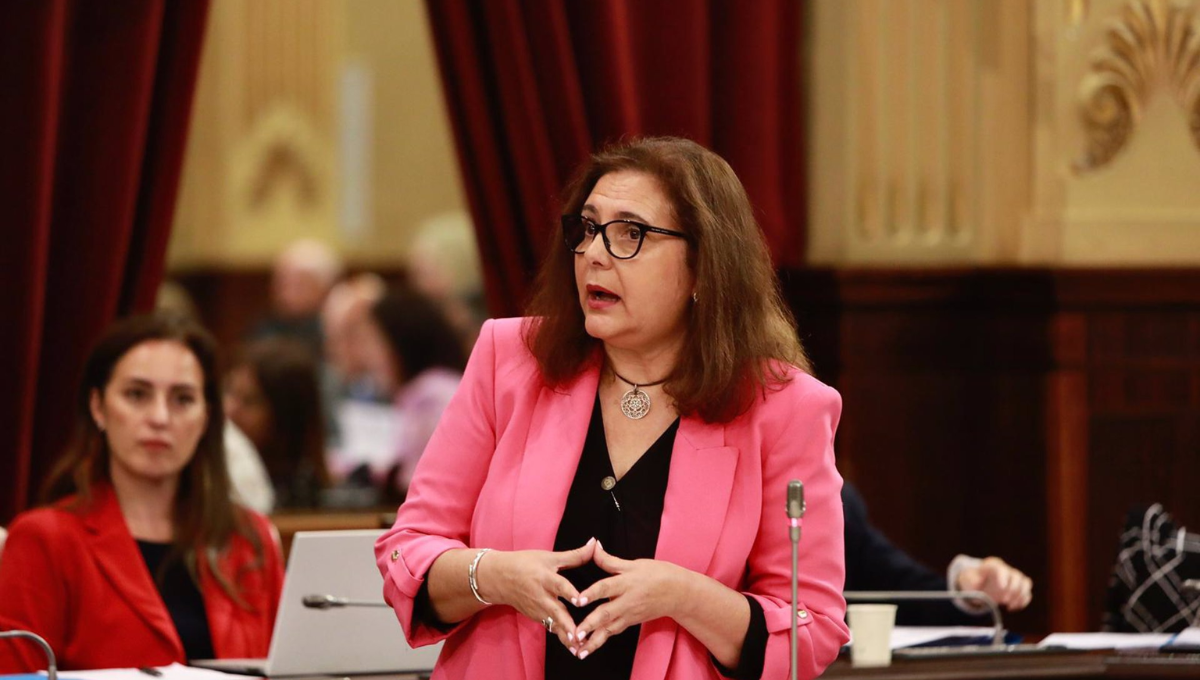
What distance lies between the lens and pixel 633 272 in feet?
7.91

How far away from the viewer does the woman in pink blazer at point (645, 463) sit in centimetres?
235

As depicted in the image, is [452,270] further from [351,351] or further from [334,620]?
[334,620]

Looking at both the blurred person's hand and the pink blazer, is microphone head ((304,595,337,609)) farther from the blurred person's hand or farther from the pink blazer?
the blurred person's hand

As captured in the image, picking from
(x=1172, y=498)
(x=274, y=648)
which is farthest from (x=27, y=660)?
(x=1172, y=498)

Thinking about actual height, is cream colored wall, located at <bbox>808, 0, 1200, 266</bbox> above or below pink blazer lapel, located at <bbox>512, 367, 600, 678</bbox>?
above

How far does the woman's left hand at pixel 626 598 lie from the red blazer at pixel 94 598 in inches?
49.9

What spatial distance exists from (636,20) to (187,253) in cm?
604

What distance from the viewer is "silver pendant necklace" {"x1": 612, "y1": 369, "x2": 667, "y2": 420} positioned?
8.18 feet

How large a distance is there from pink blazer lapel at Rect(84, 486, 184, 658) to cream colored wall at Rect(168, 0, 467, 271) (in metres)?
6.55

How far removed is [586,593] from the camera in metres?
2.24

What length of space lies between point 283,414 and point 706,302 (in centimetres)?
380

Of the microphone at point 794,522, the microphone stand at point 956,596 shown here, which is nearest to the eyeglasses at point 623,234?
the microphone at point 794,522

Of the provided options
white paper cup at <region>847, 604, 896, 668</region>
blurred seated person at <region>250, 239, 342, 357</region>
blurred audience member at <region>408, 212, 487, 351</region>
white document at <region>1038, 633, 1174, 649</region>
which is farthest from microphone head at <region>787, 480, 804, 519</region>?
blurred seated person at <region>250, 239, 342, 357</region>

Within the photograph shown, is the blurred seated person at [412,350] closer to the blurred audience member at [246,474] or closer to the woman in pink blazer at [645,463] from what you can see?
the blurred audience member at [246,474]
